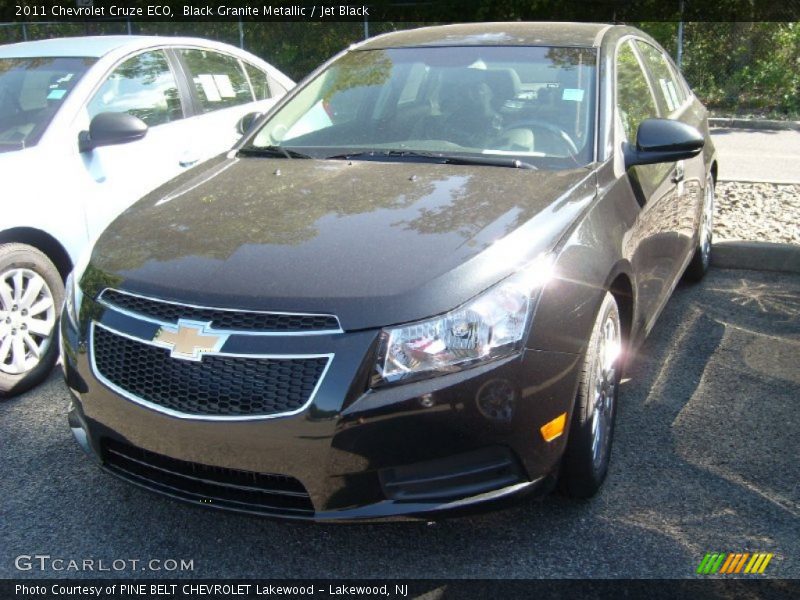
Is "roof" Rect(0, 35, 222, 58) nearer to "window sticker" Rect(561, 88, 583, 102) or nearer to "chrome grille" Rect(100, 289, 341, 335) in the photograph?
"window sticker" Rect(561, 88, 583, 102)

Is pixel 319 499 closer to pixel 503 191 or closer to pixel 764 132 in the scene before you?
pixel 503 191

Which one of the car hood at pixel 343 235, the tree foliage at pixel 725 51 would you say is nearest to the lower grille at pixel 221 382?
the car hood at pixel 343 235

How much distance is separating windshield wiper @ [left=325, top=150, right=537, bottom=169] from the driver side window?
605mm

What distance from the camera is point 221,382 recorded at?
253cm

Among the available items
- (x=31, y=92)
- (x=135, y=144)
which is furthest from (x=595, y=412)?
(x=31, y=92)

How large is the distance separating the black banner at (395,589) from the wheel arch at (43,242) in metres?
1.92

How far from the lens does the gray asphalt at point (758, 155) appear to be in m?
8.84

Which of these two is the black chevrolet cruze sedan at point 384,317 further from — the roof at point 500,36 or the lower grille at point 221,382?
the roof at point 500,36

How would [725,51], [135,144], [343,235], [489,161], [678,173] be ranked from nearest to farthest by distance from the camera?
[343,235] < [489,161] < [678,173] < [135,144] < [725,51]

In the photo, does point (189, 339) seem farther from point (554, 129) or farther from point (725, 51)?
point (725, 51)

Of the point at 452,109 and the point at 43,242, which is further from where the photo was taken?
the point at 43,242

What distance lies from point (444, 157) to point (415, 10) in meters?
13.7

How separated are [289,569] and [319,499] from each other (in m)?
0.43

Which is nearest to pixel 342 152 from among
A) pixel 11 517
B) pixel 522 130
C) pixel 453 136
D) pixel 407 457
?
pixel 453 136
